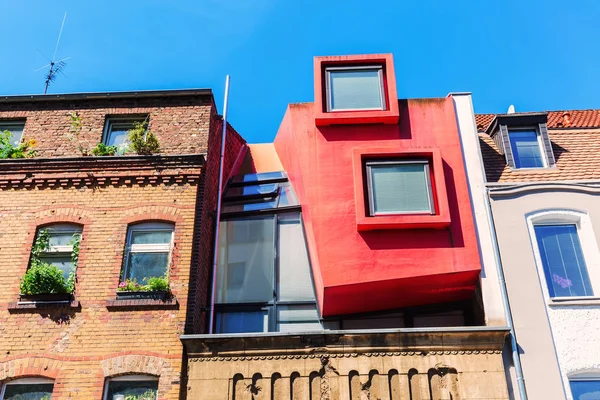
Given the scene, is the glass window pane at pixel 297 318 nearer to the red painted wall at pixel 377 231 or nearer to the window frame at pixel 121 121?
the red painted wall at pixel 377 231

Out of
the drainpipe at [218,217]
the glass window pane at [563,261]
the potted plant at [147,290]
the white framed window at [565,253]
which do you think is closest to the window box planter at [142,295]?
the potted plant at [147,290]

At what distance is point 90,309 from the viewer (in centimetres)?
1253

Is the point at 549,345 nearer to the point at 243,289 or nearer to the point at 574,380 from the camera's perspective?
the point at 574,380

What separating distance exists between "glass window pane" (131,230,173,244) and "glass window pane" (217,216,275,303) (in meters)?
1.75

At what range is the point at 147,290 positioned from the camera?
12.5 meters

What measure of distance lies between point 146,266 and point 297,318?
3701mm

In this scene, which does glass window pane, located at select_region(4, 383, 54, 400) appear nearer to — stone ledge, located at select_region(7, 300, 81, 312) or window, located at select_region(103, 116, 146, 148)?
stone ledge, located at select_region(7, 300, 81, 312)

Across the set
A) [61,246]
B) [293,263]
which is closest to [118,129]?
[61,246]

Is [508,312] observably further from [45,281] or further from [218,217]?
[45,281]

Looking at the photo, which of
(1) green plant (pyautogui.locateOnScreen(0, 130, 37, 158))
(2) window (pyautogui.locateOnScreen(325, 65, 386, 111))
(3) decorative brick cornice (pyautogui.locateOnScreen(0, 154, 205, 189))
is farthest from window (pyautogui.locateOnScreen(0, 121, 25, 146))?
(2) window (pyautogui.locateOnScreen(325, 65, 386, 111))

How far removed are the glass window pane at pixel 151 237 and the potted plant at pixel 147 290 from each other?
110cm

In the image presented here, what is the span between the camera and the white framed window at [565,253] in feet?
42.2

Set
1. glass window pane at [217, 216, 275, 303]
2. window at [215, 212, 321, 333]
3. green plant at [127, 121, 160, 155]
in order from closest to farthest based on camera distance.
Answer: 1. window at [215, 212, 321, 333]
2. glass window pane at [217, 216, 275, 303]
3. green plant at [127, 121, 160, 155]

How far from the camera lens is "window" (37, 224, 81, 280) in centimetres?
1335
